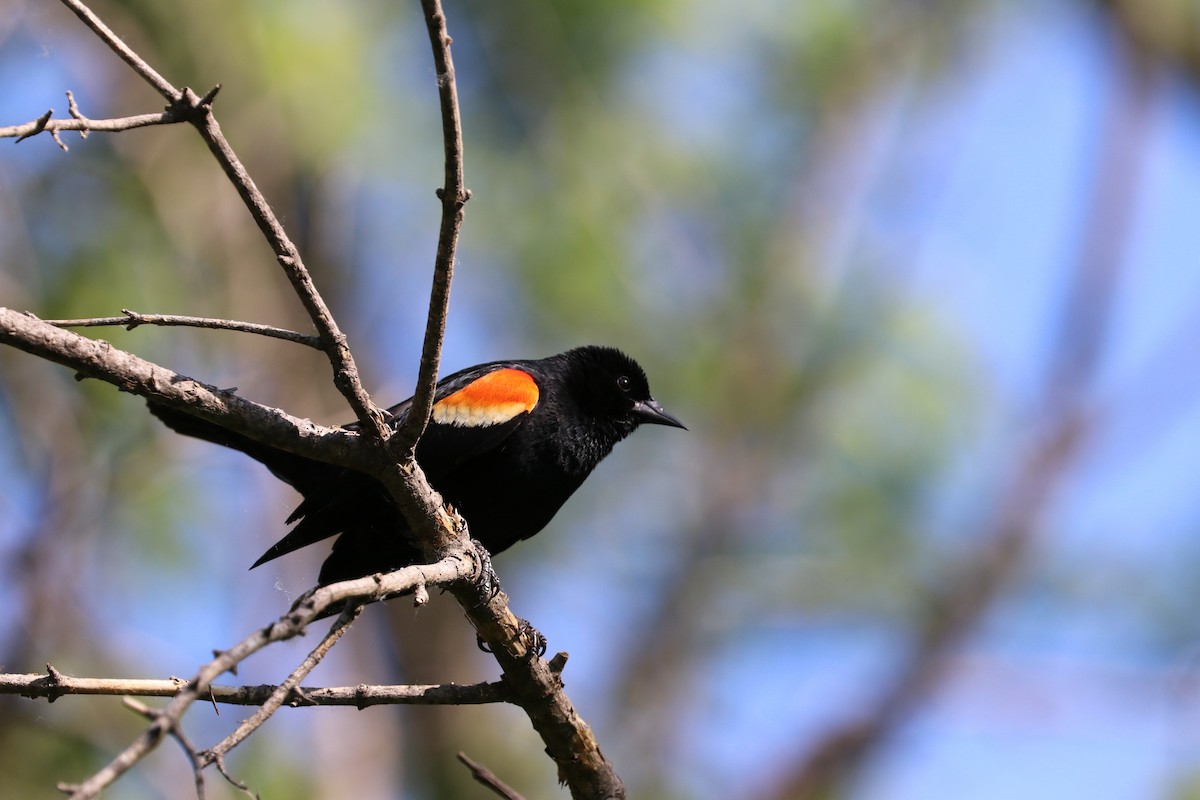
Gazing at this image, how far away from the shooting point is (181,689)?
90.2 inches

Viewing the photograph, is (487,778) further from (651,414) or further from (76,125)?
(651,414)

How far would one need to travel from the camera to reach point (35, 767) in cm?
745

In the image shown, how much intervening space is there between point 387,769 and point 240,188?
857 cm

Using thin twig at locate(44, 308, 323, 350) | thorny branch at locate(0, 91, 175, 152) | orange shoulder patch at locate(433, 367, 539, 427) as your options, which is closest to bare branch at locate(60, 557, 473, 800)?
thin twig at locate(44, 308, 323, 350)

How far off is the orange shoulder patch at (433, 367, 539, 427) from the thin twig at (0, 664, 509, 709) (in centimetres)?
127

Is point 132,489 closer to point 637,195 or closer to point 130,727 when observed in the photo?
point 130,727

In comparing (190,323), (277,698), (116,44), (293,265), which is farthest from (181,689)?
(116,44)

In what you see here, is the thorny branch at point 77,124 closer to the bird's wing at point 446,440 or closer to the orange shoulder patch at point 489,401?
the bird's wing at point 446,440

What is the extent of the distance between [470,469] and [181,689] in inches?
67.5

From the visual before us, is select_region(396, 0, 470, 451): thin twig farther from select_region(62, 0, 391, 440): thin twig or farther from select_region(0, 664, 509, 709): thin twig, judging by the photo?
select_region(0, 664, 509, 709): thin twig

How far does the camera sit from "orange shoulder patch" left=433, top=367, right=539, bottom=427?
3.89 m

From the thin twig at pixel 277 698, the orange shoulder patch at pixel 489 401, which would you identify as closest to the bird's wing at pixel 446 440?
the orange shoulder patch at pixel 489 401

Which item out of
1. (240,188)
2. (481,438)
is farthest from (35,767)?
(240,188)

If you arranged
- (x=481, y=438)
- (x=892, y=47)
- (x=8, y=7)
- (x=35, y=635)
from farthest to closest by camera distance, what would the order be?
1. (x=892, y=47)
2. (x=35, y=635)
3. (x=8, y=7)
4. (x=481, y=438)
